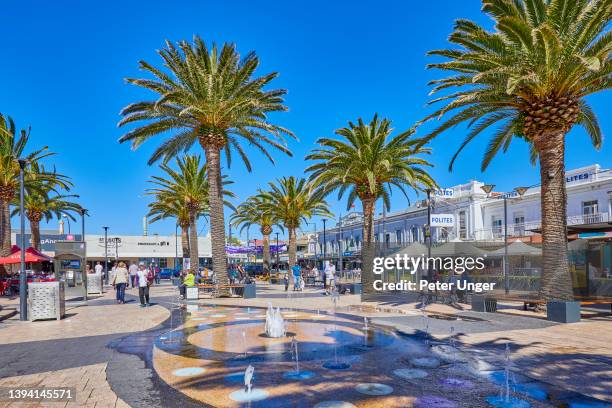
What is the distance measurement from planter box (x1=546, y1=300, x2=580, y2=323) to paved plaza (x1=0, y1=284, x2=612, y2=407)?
0.32 metres

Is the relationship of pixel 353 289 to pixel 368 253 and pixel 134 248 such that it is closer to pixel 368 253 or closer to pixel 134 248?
pixel 368 253

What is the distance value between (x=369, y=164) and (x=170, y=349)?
545 inches

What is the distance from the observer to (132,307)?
1806 centimetres

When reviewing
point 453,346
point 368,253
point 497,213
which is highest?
point 497,213

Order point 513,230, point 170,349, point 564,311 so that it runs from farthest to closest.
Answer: point 513,230
point 564,311
point 170,349

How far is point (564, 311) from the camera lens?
39.5 ft

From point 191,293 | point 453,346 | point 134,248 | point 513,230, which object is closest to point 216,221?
point 191,293

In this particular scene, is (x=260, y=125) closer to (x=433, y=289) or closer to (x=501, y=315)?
(x=433, y=289)

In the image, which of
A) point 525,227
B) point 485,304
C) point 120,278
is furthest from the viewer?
point 525,227

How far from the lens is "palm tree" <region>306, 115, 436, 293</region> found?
20.6 m

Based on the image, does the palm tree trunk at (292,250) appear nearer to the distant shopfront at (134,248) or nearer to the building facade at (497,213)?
the building facade at (497,213)

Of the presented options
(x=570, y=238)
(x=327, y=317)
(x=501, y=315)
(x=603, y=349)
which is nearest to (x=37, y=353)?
(x=327, y=317)

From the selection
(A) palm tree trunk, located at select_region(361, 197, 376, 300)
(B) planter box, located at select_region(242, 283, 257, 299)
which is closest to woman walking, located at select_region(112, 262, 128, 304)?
(B) planter box, located at select_region(242, 283, 257, 299)

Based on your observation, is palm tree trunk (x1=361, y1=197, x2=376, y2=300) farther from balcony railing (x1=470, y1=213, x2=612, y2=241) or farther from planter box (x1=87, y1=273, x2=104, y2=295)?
planter box (x1=87, y1=273, x2=104, y2=295)
